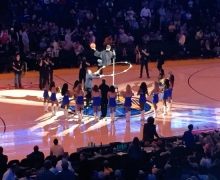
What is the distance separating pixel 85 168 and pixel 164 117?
9.20 metres

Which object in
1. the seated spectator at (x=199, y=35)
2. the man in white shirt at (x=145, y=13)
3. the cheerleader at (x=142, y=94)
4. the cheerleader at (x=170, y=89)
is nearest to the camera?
the cheerleader at (x=142, y=94)

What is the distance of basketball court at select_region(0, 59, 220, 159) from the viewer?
20.0 metres

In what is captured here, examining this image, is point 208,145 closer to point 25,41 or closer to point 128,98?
point 128,98

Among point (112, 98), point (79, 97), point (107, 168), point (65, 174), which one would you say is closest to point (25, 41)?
point (79, 97)

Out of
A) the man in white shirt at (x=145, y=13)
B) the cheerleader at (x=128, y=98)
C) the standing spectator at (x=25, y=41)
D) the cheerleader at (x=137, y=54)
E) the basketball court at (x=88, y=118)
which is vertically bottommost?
the basketball court at (x=88, y=118)

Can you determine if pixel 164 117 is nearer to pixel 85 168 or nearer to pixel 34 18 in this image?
pixel 85 168

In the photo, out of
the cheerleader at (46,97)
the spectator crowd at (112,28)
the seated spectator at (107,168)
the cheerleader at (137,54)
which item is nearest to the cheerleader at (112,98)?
the cheerleader at (46,97)

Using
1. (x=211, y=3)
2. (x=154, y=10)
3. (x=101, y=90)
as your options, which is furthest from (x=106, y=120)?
(x=211, y=3)

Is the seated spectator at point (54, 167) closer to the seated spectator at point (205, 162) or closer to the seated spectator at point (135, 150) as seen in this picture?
the seated spectator at point (135, 150)

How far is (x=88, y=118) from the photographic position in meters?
22.3

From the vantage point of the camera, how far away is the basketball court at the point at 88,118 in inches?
786

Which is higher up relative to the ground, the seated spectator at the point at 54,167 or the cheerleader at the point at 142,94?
the cheerleader at the point at 142,94

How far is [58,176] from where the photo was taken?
44.4 feet

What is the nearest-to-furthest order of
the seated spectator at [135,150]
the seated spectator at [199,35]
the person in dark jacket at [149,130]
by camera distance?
the seated spectator at [135,150] < the person in dark jacket at [149,130] < the seated spectator at [199,35]
